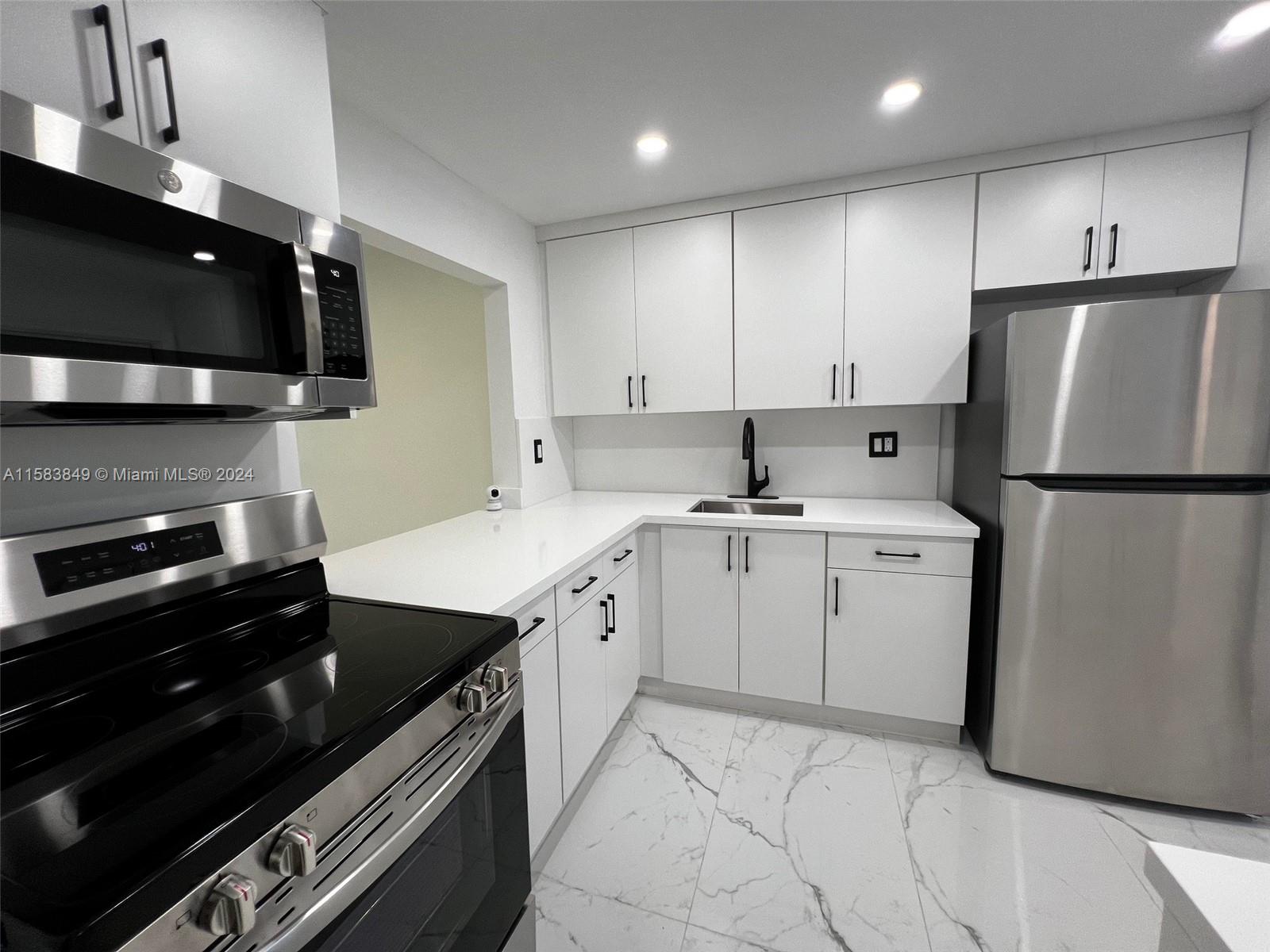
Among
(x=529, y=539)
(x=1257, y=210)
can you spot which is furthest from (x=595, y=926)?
(x=1257, y=210)

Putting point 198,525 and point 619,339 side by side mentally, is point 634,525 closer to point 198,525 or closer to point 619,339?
point 619,339

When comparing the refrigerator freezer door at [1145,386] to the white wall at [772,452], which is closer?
the refrigerator freezer door at [1145,386]

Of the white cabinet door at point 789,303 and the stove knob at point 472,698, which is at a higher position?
the white cabinet door at point 789,303

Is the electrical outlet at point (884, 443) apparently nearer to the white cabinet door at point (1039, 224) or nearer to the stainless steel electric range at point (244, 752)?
the white cabinet door at point (1039, 224)

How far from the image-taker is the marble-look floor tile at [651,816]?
1521 millimetres

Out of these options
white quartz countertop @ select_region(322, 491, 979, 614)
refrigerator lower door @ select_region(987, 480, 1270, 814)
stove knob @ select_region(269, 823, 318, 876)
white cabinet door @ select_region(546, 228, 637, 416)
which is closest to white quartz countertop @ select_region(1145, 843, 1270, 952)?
stove knob @ select_region(269, 823, 318, 876)

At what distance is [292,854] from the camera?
1.94 ft

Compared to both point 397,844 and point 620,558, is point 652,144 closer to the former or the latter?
point 620,558

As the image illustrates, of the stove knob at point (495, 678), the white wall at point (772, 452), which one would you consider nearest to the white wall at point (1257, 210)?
the white wall at point (772, 452)

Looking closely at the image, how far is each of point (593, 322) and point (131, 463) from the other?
6.50 ft

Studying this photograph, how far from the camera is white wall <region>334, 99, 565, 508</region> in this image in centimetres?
164

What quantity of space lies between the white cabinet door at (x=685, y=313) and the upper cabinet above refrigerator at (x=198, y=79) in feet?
4.95

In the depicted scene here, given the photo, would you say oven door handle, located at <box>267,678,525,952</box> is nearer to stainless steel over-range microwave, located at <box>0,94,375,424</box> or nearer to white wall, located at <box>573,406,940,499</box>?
stainless steel over-range microwave, located at <box>0,94,375,424</box>

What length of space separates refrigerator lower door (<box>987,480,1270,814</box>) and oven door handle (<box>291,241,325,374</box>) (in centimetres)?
197
